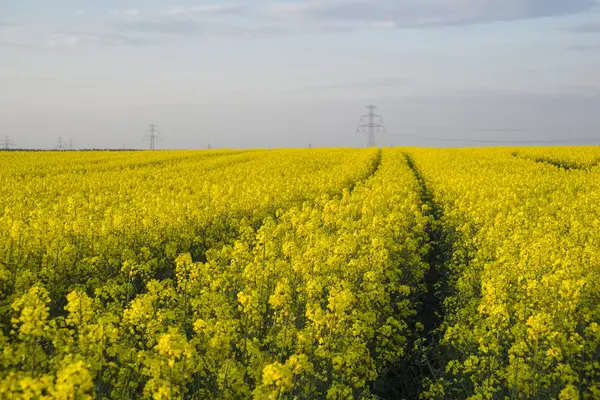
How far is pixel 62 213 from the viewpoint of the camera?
1342cm

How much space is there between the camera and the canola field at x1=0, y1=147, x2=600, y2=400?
4.51 meters

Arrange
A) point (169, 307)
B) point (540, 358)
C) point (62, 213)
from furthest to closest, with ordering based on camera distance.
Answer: point (62, 213)
point (169, 307)
point (540, 358)

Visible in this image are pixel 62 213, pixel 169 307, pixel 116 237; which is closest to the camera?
pixel 169 307

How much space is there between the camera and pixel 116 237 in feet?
34.7

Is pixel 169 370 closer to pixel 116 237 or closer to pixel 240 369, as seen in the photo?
pixel 240 369

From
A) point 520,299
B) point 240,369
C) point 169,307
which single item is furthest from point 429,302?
point 240,369

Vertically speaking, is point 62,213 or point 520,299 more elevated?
point 62,213

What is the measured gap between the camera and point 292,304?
7.17 meters

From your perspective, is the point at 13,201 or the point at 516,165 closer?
the point at 13,201

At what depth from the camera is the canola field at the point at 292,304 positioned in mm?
4512

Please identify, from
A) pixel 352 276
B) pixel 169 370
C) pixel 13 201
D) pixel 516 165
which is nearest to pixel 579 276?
pixel 352 276

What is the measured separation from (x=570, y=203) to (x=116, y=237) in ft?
45.0

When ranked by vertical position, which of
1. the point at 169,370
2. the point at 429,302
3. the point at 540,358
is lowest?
the point at 429,302

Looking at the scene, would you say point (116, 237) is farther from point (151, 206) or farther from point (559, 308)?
point (559, 308)
